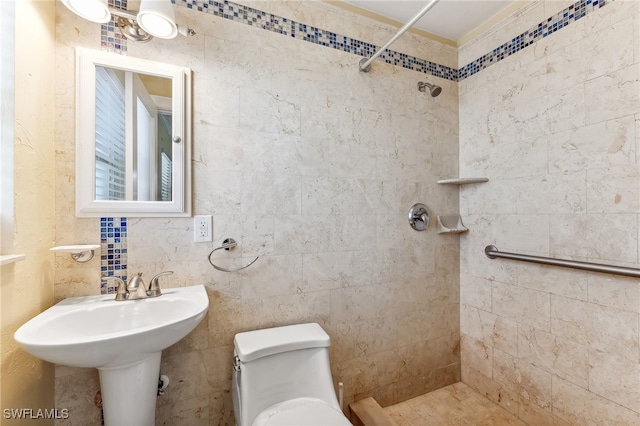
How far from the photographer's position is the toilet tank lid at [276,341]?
117 centimetres

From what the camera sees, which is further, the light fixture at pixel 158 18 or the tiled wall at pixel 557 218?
the tiled wall at pixel 557 218

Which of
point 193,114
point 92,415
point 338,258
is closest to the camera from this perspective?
point 92,415

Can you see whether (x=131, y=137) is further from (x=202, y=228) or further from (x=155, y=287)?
(x=155, y=287)

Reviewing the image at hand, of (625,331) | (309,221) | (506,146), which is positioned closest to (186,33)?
(309,221)

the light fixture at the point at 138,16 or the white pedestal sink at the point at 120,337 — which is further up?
the light fixture at the point at 138,16

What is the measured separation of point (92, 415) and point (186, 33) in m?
1.69

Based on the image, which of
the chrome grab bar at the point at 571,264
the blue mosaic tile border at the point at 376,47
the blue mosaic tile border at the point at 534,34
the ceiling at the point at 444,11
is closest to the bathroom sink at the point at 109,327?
the blue mosaic tile border at the point at 376,47

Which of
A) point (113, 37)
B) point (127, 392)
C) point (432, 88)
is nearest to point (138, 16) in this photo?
point (113, 37)

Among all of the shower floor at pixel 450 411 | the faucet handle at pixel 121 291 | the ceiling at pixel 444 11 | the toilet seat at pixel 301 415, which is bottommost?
the shower floor at pixel 450 411

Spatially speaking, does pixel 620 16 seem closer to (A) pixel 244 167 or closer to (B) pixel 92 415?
(A) pixel 244 167

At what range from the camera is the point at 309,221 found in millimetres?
1494

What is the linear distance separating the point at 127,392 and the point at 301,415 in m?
0.66

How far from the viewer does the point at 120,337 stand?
81 cm

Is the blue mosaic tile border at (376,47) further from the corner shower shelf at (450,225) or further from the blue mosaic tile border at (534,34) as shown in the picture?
the corner shower shelf at (450,225)
